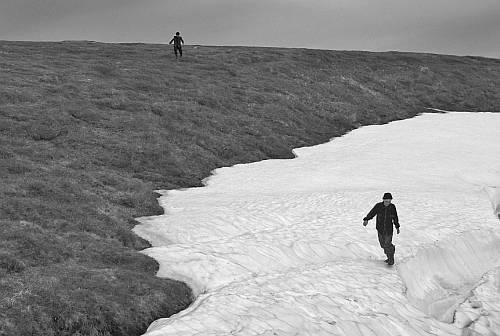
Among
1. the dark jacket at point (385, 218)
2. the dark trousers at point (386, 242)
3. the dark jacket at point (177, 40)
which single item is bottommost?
the dark trousers at point (386, 242)

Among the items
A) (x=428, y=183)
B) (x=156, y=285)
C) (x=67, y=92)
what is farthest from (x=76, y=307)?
(x=67, y=92)

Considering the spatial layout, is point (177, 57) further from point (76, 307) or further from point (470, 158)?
point (76, 307)

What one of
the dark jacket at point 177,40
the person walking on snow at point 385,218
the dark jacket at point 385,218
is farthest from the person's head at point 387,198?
the dark jacket at point 177,40

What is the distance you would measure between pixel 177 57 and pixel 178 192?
162 ft

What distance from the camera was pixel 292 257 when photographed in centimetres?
2002

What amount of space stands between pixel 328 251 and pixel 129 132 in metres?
21.1

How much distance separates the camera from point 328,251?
21.0 metres

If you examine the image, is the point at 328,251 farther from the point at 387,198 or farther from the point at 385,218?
the point at 387,198

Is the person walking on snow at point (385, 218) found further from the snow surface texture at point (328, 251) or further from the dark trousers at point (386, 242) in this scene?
the snow surface texture at point (328, 251)

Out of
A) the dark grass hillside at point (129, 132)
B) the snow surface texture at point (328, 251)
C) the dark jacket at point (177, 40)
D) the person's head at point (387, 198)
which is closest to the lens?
the dark grass hillside at point (129, 132)

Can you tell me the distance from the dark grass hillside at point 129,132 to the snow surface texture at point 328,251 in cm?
163

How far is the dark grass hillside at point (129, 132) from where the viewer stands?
49.7 feet

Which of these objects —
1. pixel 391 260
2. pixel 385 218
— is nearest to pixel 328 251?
pixel 391 260

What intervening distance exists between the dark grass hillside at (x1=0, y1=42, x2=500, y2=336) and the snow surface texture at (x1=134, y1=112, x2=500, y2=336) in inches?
64.3
